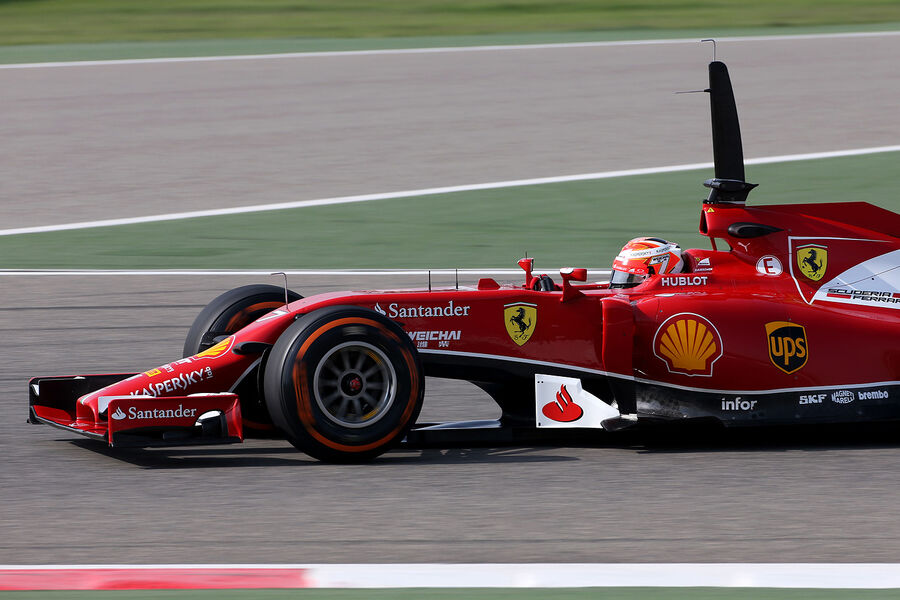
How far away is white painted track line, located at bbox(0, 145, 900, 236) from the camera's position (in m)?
14.7

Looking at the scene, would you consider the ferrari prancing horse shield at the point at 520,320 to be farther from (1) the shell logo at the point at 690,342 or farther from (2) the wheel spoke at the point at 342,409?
(2) the wheel spoke at the point at 342,409

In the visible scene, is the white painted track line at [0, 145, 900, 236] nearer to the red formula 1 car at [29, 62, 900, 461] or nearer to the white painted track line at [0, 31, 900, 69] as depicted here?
the red formula 1 car at [29, 62, 900, 461]

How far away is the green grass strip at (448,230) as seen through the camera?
42.3ft

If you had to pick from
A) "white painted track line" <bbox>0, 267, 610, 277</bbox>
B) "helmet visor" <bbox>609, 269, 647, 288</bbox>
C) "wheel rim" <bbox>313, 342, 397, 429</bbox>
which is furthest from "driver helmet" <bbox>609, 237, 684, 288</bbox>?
"white painted track line" <bbox>0, 267, 610, 277</bbox>

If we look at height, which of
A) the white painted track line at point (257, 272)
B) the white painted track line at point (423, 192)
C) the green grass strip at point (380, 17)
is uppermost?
the green grass strip at point (380, 17)

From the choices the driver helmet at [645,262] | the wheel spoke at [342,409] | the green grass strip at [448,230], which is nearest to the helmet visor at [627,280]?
the driver helmet at [645,262]

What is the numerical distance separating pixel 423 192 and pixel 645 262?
879 centimetres

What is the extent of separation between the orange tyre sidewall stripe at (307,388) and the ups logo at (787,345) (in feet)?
5.66

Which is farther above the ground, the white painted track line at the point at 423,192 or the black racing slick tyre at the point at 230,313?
the white painted track line at the point at 423,192

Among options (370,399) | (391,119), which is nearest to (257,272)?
(370,399)

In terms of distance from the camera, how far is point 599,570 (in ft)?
17.1

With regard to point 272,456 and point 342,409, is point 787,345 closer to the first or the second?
point 342,409

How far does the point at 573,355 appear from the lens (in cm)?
709

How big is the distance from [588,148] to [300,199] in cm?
425
